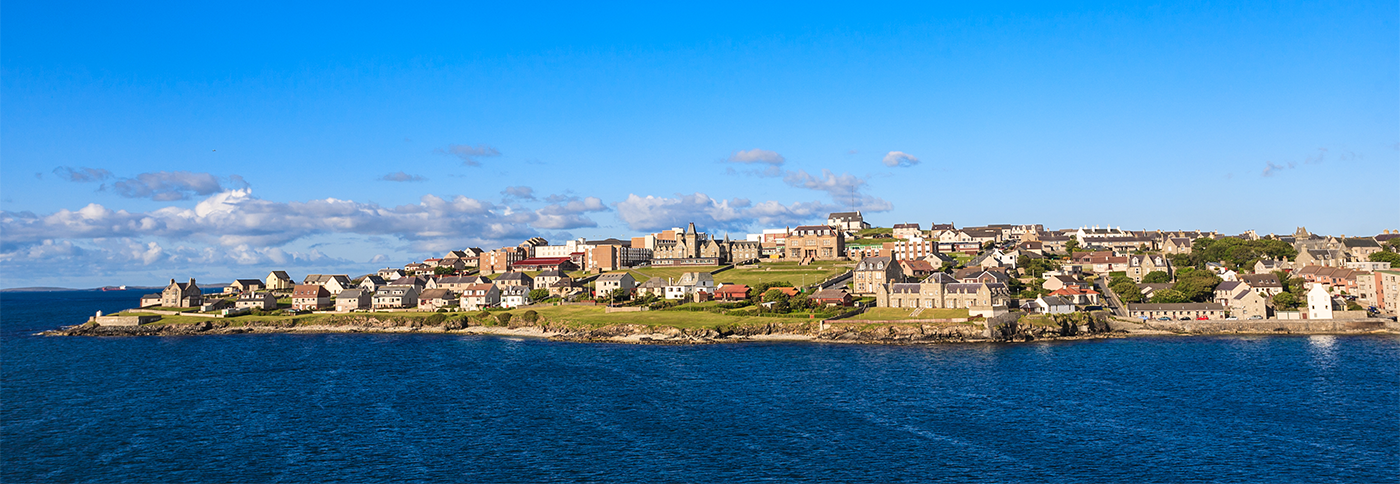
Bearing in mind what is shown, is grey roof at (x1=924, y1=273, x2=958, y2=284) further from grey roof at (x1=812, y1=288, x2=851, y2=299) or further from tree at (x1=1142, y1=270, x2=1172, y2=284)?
tree at (x1=1142, y1=270, x2=1172, y2=284)

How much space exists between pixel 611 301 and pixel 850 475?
72670mm

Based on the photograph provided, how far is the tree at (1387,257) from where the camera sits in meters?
96.8

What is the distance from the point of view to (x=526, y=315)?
313 ft

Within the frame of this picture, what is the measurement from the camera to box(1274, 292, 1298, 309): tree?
8300cm

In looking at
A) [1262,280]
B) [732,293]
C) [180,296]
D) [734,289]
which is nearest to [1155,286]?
[1262,280]

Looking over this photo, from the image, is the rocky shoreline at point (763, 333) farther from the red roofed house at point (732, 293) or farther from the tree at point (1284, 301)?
the tree at point (1284, 301)

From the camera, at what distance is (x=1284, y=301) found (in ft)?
272

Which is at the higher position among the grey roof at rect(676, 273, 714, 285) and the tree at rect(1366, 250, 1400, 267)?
the tree at rect(1366, 250, 1400, 267)

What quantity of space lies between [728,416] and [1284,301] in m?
72.2

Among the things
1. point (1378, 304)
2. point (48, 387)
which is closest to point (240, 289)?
point (48, 387)

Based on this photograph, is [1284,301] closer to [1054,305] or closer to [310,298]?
[1054,305]

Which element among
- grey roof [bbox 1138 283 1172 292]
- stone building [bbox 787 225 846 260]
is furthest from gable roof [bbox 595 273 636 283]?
grey roof [bbox 1138 283 1172 292]

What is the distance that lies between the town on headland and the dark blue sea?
11.9 meters

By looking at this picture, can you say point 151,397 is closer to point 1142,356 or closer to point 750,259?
point 1142,356
